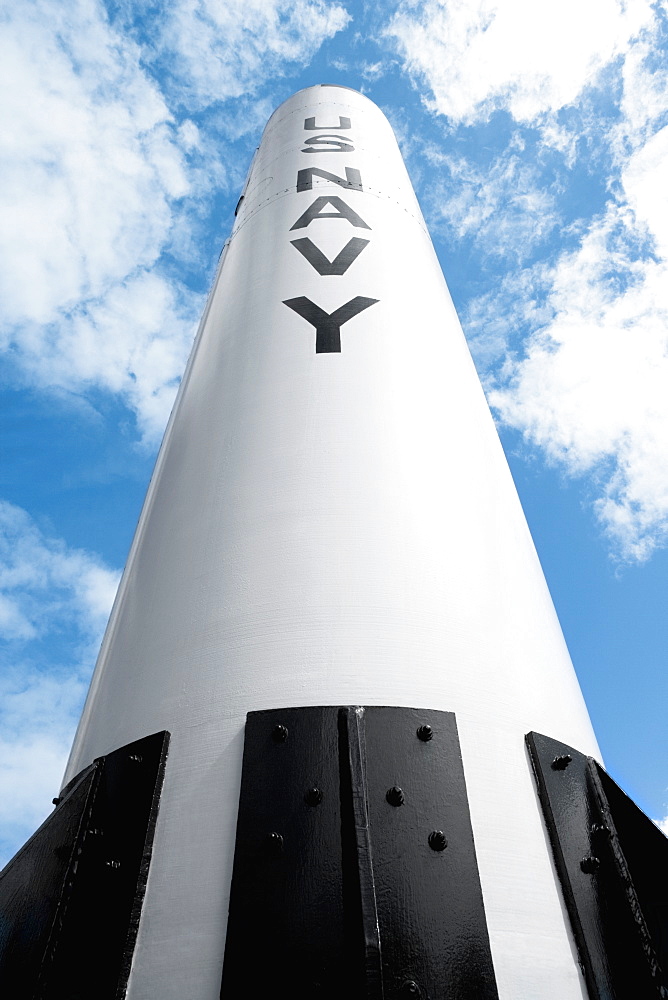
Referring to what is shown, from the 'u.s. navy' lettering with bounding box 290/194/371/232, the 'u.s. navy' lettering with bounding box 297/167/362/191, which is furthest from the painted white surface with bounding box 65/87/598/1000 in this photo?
the 'u.s. navy' lettering with bounding box 297/167/362/191

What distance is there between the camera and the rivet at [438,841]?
2115 millimetres

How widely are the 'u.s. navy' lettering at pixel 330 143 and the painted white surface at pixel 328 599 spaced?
7.91ft

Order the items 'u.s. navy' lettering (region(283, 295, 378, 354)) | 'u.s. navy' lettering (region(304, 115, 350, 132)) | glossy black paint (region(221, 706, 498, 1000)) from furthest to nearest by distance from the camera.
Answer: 'u.s. navy' lettering (region(304, 115, 350, 132)) < 'u.s. navy' lettering (region(283, 295, 378, 354)) < glossy black paint (region(221, 706, 498, 1000))

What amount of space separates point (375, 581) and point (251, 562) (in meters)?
0.48

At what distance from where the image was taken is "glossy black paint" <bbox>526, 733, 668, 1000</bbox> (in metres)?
2.08

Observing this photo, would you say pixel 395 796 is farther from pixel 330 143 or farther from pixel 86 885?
pixel 330 143

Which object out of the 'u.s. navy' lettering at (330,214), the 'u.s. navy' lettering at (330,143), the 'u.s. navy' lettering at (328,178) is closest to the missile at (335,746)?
the 'u.s. navy' lettering at (330,214)

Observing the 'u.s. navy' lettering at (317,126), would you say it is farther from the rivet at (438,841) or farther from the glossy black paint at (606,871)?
the rivet at (438,841)

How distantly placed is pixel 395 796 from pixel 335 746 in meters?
0.23

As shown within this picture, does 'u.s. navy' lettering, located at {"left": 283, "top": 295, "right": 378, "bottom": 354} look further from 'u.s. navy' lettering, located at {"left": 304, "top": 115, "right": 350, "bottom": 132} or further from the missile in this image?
'u.s. navy' lettering, located at {"left": 304, "top": 115, "right": 350, "bottom": 132}

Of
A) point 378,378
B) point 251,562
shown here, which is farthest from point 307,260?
point 251,562

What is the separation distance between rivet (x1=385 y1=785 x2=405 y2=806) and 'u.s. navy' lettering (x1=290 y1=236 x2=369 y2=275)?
3.01 m

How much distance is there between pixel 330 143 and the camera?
6359 mm

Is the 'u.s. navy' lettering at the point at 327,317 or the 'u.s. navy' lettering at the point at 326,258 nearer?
the 'u.s. navy' lettering at the point at 327,317
